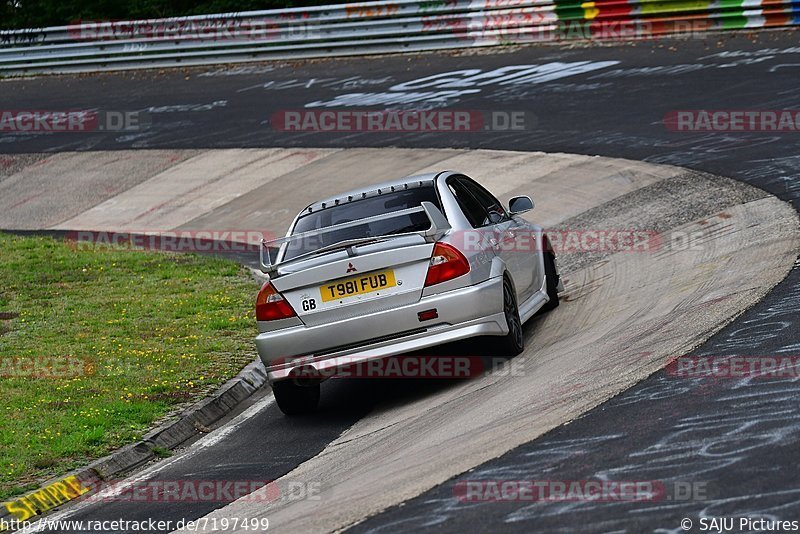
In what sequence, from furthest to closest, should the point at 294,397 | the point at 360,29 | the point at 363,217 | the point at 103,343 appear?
the point at 360,29 < the point at 103,343 < the point at 363,217 < the point at 294,397

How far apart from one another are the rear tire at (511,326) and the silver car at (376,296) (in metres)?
0.01

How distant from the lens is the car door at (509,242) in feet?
31.3

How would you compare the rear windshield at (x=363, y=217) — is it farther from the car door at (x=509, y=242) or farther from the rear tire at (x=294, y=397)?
the rear tire at (x=294, y=397)

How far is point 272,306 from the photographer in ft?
28.3

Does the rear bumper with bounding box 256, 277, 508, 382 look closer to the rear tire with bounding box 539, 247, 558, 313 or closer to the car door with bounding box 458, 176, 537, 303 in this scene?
the car door with bounding box 458, 176, 537, 303

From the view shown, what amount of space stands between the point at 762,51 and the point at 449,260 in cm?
1412

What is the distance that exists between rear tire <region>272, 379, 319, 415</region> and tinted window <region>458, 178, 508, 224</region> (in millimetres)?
2149

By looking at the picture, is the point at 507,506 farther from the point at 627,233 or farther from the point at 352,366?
the point at 627,233

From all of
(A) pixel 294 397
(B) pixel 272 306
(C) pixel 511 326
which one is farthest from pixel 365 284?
(C) pixel 511 326

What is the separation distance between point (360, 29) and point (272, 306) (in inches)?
783

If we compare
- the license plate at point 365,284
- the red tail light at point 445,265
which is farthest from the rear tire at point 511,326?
the license plate at point 365,284

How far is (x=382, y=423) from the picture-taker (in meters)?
8.16

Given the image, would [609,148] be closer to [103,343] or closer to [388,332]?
[103,343]

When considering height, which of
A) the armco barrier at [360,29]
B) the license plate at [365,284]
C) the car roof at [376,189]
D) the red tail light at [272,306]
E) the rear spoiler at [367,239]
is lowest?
the red tail light at [272,306]
